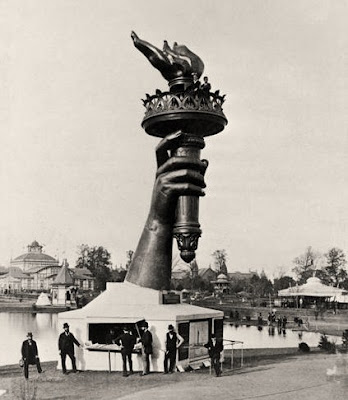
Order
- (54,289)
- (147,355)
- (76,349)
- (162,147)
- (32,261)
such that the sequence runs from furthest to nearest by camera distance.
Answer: (32,261) → (54,289) → (162,147) → (76,349) → (147,355)

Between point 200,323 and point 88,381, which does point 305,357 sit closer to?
point 200,323

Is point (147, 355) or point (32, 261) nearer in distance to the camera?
point (147, 355)

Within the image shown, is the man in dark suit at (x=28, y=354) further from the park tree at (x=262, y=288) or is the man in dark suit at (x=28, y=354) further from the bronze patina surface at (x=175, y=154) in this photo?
the park tree at (x=262, y=288)

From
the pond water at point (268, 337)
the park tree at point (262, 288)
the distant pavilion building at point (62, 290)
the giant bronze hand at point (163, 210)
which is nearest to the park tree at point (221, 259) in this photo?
the park tree at point (262, 288)

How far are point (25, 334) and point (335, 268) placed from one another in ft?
185

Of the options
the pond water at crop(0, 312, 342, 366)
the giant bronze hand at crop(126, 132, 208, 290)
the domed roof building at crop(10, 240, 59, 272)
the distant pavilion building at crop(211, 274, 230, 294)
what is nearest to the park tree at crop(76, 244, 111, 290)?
the distant pavilion building at crop(211, 274, 230, 294)

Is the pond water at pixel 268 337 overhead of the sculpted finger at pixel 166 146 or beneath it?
beneath

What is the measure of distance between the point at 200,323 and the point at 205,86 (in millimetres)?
7046

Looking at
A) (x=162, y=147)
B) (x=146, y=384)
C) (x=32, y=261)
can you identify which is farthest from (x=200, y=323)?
(x=32, y=261)

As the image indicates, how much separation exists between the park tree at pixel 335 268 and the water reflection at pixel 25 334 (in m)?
42.2

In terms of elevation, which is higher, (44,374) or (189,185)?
(189,185)

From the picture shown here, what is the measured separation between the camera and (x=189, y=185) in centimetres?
1808

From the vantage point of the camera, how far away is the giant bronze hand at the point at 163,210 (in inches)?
714

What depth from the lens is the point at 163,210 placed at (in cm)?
1852
